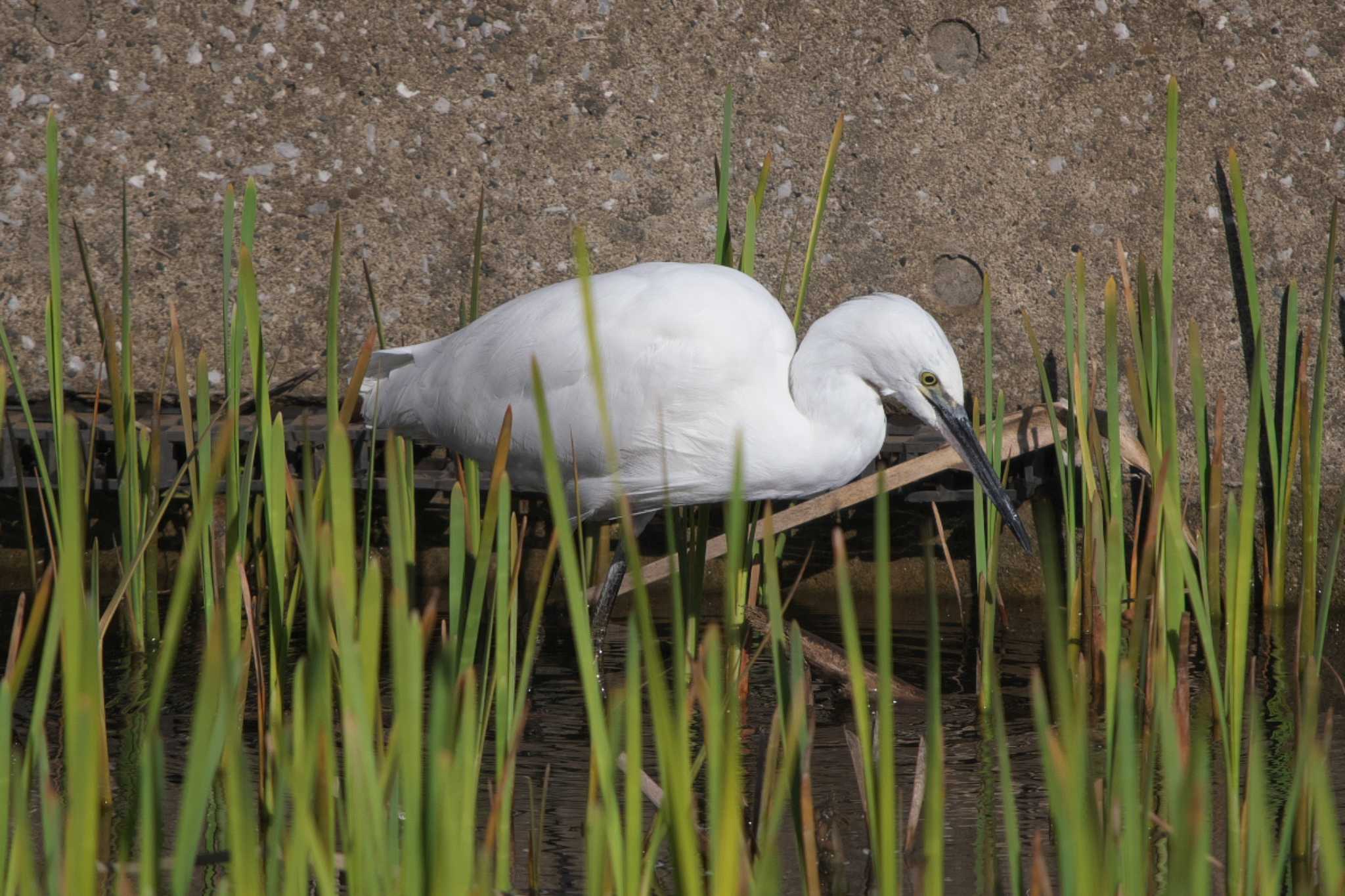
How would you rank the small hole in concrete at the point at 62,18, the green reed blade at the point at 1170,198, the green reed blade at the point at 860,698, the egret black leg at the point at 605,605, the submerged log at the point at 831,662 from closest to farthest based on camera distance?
the green reed blade at the point at 860,698 < the green reed blade at the point at 1170,198 < the submerged log at the point at 831,662 < the egret black leg at the point at 605,605 < the small hole in concrete at the point at 62,18

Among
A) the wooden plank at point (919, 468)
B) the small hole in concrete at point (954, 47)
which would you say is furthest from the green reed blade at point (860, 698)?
the small hole in concrete at point (954, 47)

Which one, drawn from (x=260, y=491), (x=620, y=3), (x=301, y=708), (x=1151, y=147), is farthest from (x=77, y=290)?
(x=1151, y=147)

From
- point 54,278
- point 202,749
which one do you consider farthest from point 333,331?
point 202,749

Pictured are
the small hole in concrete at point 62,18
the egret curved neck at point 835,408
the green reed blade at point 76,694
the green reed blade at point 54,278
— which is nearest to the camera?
the green reed blade at point 76,694

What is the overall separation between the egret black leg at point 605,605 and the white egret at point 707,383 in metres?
0.30

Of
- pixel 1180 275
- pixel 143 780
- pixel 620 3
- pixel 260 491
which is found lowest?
pixel 143 780

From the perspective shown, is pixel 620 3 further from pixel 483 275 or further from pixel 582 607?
pixel 582 607

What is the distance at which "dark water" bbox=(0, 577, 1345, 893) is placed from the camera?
1.64 m

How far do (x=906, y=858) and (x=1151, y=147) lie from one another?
68.1 inches

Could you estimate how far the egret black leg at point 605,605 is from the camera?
8.24 feet

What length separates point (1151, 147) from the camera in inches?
106

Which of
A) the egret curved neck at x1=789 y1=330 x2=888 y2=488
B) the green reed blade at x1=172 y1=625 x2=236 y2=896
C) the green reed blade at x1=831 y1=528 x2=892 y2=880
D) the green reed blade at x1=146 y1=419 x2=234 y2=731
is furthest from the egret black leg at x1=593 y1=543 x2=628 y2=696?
the green reed blade at x1=172 y1=625 x2=236 y2=896

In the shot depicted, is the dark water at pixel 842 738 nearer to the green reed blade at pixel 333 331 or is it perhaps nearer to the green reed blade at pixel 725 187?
the green reed blade at pixel 333 331

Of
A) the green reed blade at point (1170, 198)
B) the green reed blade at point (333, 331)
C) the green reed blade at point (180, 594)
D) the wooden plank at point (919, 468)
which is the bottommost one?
the green reed blade at point (180, 594)
